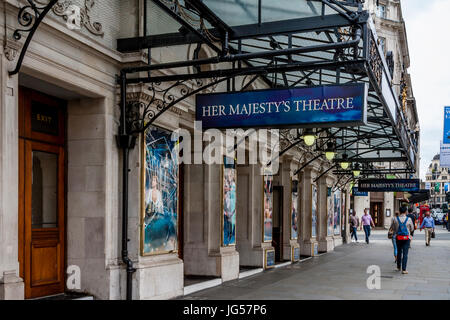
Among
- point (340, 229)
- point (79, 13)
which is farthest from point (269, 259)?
point (340, 229)

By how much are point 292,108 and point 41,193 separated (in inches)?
156

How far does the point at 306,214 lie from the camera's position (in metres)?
20.7

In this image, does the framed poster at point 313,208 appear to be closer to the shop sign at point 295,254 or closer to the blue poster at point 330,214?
the shop sign at point 295,254

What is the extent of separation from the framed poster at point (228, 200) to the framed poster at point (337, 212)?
13890 mm

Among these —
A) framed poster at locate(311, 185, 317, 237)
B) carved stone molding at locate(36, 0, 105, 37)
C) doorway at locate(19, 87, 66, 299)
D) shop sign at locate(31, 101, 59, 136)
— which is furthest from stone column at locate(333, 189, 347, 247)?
carved stone molding at locate(36, 0, 105, 37)

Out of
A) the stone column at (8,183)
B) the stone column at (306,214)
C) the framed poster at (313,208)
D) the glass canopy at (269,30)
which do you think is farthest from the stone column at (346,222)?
the stone column at (8,183)

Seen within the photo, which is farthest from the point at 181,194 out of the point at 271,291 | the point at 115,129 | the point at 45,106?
the point at 45,106

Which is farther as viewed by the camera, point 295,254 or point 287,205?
point 295,254

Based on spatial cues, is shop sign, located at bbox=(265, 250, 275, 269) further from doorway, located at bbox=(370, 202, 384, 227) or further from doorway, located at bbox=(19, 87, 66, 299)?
doorway, located at bbox=(370, 202, 384, 227)

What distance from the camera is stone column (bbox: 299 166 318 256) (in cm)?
2052

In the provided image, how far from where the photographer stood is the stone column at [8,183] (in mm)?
6422

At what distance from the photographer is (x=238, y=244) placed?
49.3 feet

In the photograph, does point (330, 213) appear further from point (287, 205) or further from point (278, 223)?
point (278, 223)
